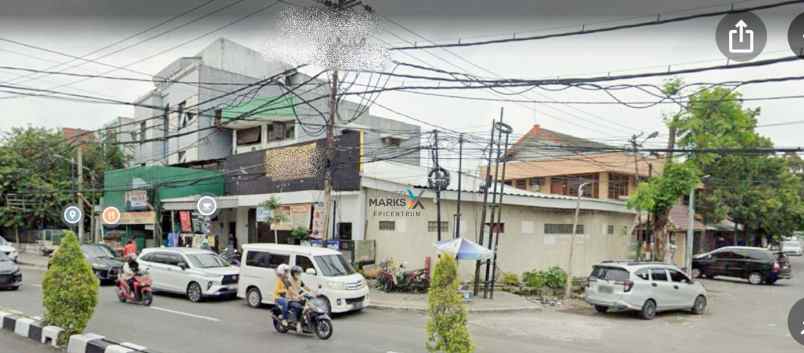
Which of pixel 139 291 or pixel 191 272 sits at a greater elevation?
pixel 191 272

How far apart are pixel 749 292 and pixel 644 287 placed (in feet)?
36.9

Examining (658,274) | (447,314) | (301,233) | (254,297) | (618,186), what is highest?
(618,186)

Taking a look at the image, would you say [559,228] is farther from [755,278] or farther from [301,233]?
[755,278]

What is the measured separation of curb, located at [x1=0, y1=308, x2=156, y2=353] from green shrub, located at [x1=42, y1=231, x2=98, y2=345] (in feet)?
0.60

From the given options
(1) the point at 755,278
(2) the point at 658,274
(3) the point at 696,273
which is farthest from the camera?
(3) the point at 696,273

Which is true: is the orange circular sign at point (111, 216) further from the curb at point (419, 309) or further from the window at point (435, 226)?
the curb at point (419, 309)

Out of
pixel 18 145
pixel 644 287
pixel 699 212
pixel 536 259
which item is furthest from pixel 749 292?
pixel 18 145

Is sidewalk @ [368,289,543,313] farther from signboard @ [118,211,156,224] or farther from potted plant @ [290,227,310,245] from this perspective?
signboard @ [118,211,156,224]

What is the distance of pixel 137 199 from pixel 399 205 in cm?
1644

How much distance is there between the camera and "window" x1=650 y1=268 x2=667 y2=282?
1568cm

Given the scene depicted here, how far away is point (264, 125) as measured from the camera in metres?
29.1

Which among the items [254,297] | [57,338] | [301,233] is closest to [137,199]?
[301,233]

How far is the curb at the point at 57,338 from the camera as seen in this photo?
825 cm

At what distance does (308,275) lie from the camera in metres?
13.9
